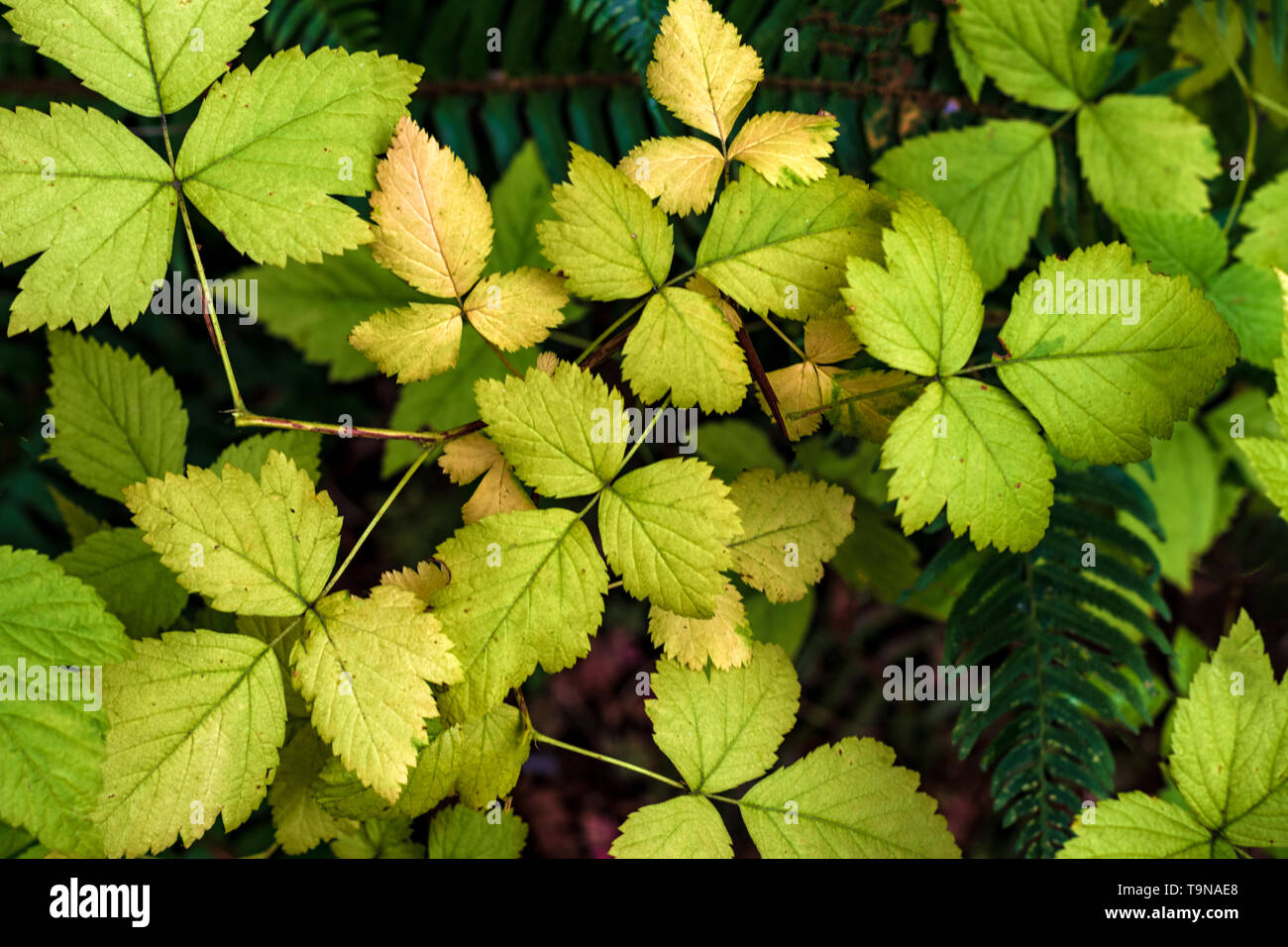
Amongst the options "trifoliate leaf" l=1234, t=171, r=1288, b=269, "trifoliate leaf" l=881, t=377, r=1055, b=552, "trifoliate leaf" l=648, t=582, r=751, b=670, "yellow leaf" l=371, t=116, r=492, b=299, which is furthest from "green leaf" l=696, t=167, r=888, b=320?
"trifoliate leaf" l=1234, t=171, r=1288, b=269

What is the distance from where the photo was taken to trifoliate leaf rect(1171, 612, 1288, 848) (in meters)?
1.17

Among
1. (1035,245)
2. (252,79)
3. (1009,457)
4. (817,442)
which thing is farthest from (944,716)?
(252,79)

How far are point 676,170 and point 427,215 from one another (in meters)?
0.34

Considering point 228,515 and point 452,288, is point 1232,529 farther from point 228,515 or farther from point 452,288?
point 228,515

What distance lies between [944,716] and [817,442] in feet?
4.10

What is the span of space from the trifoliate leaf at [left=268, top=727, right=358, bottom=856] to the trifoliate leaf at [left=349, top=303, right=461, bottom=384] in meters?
0.61

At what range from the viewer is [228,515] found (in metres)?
1.03

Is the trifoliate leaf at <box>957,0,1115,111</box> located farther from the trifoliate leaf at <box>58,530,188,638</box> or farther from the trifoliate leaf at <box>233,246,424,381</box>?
the trifoliate leaf at <box>58,530,188,638</box>

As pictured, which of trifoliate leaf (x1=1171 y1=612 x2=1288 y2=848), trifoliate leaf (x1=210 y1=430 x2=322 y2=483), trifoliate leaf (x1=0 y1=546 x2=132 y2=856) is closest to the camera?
trifoliate leaf (x1=0 y1=546 x2=132 y2=856)

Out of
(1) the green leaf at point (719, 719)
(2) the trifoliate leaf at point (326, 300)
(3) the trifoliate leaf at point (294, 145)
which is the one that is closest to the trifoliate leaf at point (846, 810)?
(1) the green leaf at point (719, 719)

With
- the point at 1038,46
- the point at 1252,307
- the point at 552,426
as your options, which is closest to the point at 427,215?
the point at 552,426

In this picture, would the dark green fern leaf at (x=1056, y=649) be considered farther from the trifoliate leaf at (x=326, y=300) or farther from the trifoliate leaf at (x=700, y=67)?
the trifoliate leaf at (x=326, y=300)

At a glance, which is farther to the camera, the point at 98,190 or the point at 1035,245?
the point at 1035,245

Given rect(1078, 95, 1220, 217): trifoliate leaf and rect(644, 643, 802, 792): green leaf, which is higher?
rect(1078, 95, 1220, 217): trifoliate leaf
